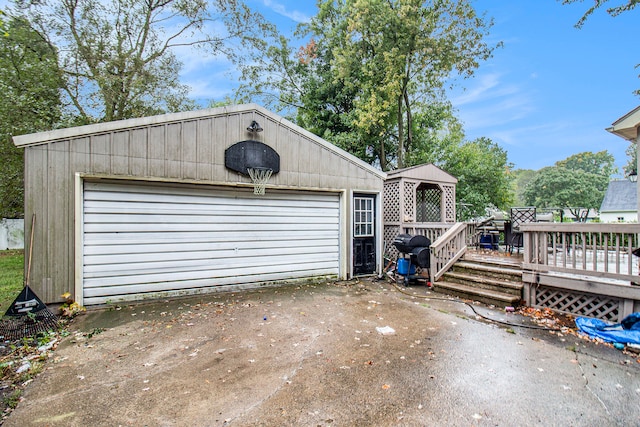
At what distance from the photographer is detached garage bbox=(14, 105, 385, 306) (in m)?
4.30

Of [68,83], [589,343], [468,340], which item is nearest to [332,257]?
[468,340]

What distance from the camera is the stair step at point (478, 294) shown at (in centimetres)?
465

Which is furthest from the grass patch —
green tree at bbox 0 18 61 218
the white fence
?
the white fence

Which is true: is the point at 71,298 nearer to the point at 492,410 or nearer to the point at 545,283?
the point at 492,410

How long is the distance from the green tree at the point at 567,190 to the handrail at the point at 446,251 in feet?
108

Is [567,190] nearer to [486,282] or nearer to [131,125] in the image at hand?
[486,282]

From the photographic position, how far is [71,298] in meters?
4.36

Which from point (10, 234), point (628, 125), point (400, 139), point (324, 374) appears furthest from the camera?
point (400, 139)

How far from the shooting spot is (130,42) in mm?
11211

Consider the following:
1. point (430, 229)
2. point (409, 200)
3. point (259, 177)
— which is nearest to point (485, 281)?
point (430, 229)

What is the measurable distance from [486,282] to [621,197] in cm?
2992

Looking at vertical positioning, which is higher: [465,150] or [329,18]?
[329,18]

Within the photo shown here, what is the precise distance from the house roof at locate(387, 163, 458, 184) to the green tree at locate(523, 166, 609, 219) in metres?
30.3

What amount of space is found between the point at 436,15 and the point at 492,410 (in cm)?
1462
